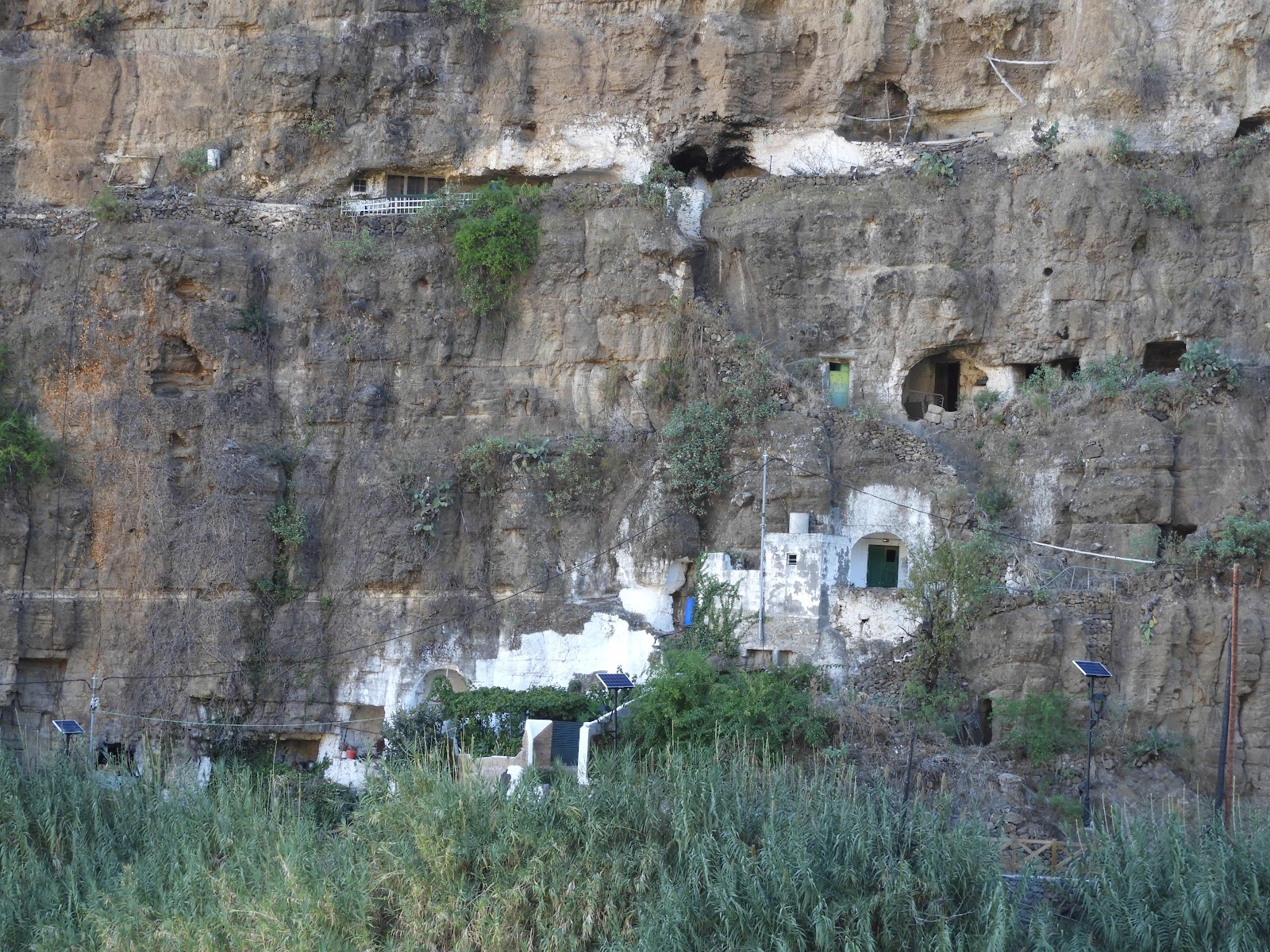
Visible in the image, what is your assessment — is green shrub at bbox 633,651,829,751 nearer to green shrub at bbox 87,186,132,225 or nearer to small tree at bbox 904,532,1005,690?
small tree at bbox 904,532,1005,690

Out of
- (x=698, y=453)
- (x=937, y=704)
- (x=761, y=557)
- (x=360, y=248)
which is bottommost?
(x=937, y=704)

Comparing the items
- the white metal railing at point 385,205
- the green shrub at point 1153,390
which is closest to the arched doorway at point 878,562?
the green shrub at point 1153,390

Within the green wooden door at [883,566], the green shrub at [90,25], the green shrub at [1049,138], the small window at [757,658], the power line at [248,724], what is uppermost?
the green shrub at [90,25]

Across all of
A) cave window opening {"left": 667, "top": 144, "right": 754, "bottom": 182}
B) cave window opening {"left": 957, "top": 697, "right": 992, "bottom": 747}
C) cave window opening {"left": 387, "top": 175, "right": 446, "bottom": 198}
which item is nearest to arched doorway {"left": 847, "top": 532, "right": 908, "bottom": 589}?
cave window opening {"left": 957, "top": 697, "right": 992, "bottom": 747}

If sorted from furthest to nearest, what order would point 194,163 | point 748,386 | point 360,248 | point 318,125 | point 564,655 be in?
point 194,163
point 318,125
point 360,248
point 748,386
point 564,655

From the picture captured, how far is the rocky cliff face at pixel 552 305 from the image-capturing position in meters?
25.4

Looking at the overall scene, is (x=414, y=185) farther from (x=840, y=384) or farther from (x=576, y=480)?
(x=840, y=384)

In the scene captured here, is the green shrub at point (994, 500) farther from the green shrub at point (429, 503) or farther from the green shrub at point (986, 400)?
the green shrub at point (429, 503)

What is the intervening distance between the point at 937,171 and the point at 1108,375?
514cm

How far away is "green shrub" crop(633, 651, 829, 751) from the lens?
21062mm

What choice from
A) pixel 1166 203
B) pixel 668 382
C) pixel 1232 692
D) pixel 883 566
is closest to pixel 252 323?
pixel 668 382

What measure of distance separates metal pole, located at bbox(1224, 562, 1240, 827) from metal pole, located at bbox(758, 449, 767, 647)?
7.01 metres

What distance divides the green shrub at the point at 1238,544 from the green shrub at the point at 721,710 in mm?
6255

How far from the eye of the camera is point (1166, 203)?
26.2 meters
